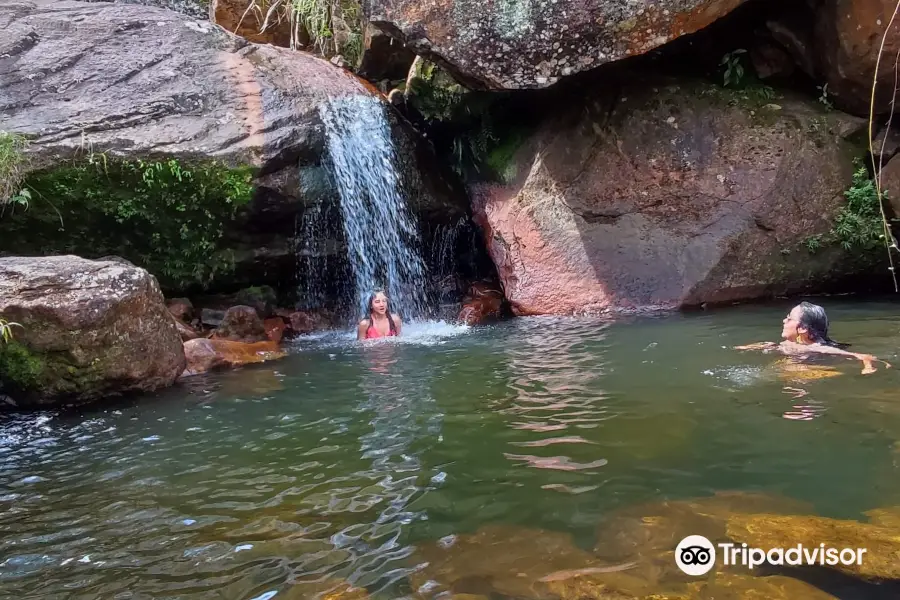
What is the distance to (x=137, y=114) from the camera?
29.2ft

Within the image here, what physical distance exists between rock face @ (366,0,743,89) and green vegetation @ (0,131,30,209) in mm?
4651

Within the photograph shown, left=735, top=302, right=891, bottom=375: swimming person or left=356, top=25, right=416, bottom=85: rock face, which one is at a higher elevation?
left=356, top=25, right=416, bottom=85: rock face

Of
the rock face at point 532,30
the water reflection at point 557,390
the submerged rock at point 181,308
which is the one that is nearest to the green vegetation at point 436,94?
the rock face at point 532,30

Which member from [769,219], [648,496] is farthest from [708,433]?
[769,219]

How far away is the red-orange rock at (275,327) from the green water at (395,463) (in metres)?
2.68

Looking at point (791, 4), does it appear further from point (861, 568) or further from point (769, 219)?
point (861, 568)

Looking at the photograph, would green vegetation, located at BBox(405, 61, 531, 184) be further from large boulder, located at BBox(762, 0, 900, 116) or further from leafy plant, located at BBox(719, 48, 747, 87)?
large boulder, located at BBox(762, 0, 900, 116)

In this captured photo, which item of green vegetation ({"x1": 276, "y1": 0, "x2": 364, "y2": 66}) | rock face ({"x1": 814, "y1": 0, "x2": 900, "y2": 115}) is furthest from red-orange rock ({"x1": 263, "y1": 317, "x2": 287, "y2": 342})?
rock face ({"x1": 814, "y1": 0, "x2": 900, "y2": 115})

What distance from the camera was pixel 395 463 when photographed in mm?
3977

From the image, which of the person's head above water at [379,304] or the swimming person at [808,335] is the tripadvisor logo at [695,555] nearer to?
the swimming person at [808,335]

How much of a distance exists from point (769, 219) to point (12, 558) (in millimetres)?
9336

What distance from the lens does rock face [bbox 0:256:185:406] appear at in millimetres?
5914

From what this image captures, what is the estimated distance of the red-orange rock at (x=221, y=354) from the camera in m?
7.29

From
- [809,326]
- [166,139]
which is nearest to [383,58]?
[166,139]
